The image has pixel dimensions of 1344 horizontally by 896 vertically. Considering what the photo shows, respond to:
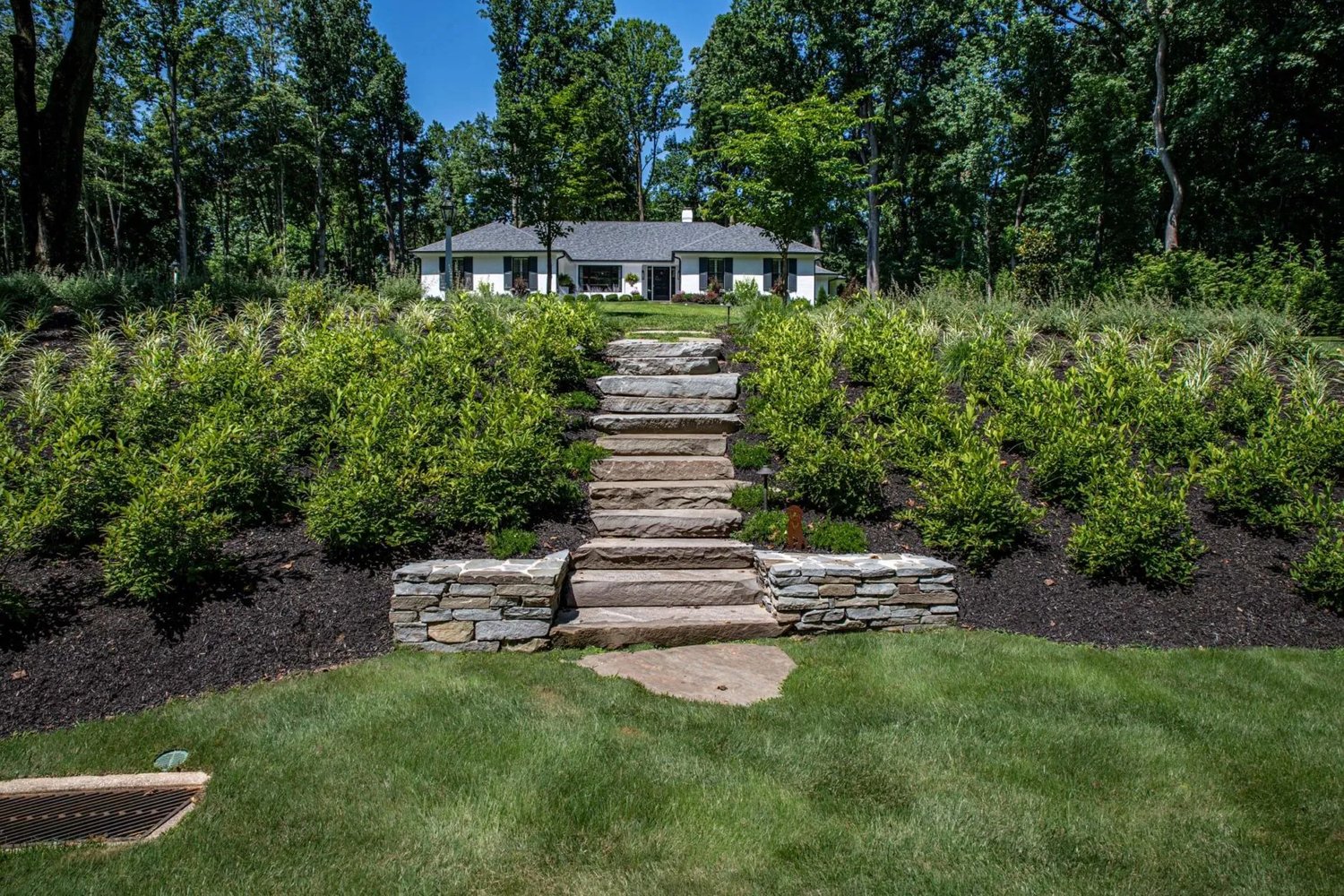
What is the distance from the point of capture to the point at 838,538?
5.37 metres

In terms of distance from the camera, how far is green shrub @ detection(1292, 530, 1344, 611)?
4.73m

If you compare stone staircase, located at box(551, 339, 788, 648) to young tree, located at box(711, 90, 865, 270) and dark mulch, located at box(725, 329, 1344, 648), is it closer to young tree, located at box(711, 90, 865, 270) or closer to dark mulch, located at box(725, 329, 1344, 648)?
dark mulch, located at box(725, 329, 1344, 648)

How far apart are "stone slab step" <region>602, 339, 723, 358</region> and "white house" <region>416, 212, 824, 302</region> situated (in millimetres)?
24624

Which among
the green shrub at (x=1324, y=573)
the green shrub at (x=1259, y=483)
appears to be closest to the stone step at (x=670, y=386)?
the green shrub at (x=1259, y=483)

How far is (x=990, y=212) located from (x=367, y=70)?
29.3 metres

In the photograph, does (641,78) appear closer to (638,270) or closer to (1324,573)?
(638,270)

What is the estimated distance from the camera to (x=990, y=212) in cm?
3133

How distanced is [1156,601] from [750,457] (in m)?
3.09

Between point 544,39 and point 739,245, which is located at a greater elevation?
point 544,39

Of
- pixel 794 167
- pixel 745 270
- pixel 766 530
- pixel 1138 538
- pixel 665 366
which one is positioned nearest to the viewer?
pixel 1138 538

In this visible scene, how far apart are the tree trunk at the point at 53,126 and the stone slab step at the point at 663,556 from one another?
8342mm

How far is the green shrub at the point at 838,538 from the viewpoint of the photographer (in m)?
5.31

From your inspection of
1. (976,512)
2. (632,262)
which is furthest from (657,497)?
(632,262)

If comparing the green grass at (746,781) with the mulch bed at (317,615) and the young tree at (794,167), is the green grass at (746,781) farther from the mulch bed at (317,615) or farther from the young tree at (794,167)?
the young tree at (794,167)
